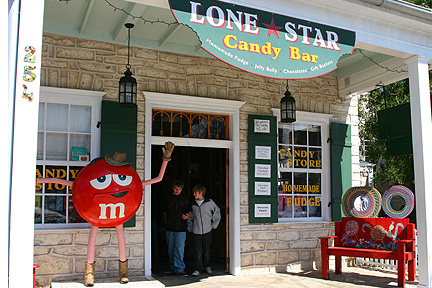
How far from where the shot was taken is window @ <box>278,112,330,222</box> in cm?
824

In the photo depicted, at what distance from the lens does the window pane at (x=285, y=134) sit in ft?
27.3

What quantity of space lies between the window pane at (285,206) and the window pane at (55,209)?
149 inches

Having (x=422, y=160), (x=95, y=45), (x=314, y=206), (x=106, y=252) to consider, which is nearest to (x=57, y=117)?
(x=95, y=45)

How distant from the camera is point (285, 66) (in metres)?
4.93

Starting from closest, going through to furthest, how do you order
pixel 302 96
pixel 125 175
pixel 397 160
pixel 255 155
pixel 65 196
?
pixel 125 175 → pixel 65 196 → pixel 255 155 → pixel 302 96 → pixel 397 160

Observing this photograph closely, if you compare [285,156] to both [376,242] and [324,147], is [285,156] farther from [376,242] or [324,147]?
[376,242]

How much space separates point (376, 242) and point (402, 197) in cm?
85

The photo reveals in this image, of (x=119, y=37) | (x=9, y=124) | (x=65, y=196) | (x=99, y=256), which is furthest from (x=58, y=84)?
(x=9, y=124)

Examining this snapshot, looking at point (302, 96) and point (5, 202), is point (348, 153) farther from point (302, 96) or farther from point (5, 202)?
point (5, 202)

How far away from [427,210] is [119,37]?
5051 millimetres

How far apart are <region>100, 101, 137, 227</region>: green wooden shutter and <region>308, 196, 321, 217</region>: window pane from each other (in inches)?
140

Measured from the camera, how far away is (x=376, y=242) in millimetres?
7156

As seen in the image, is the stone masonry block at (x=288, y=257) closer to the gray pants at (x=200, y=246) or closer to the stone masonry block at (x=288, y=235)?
the stone masonry block at (x=288, y=235)

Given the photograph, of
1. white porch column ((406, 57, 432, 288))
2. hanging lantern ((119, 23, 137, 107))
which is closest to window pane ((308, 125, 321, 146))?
white porch column ((406, 57, 432, 288))
